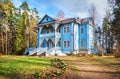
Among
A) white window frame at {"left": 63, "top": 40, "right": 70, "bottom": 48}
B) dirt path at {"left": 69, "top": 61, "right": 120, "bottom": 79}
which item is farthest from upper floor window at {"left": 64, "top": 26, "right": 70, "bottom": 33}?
dirt path at {"left": 69, "top": 61, "right": 120, "bottom": 79}

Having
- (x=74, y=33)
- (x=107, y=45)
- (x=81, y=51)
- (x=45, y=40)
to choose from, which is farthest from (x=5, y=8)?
(x=107, y=45)

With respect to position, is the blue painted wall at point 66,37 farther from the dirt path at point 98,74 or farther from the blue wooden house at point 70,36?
the dirt path at point 98,74

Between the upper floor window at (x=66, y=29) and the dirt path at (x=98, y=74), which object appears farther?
the upper floor window at (x=66, y=29)

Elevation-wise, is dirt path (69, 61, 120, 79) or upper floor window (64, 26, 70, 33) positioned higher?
upper floor window (64, 26, 70, 33)

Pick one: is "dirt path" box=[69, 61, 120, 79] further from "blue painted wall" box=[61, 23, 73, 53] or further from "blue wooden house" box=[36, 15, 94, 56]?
"blue painted wall" box=[61, 23, 73, 53]

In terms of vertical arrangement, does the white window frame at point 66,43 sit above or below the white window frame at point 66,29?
below

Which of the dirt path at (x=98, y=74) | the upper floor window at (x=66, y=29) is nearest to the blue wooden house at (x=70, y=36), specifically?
the upper floor window at (x=66, y=29)

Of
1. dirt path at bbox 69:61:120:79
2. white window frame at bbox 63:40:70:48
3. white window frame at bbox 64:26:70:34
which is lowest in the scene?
dirt path at bbox 69:61:120:79

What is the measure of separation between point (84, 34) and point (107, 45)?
2163 cm

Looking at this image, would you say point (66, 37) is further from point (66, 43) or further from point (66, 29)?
point (66, 29)

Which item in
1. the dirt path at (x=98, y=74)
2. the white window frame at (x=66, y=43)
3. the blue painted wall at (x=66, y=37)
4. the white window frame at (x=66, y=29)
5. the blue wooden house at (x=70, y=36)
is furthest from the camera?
the white window frame at (x=66, y=43)

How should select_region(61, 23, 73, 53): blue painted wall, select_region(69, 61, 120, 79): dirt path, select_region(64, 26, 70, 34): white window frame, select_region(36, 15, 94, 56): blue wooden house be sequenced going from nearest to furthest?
select_region(69, 61, 120, 79): dirt path
select_region(36, 15, 94, 56): blue wooden house
select_region(61, 23, 73, 53): blue painted wall
select_region(64, 26, 70, 34): white window frame

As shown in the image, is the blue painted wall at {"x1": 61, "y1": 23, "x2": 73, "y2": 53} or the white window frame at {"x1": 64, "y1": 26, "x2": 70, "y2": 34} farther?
the white window frame at {"x1": 64, "y1": 26, "x2": 70, "y2": 34}

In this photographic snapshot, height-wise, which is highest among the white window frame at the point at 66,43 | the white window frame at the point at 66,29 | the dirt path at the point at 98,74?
the white window frame at the point at 66,29
